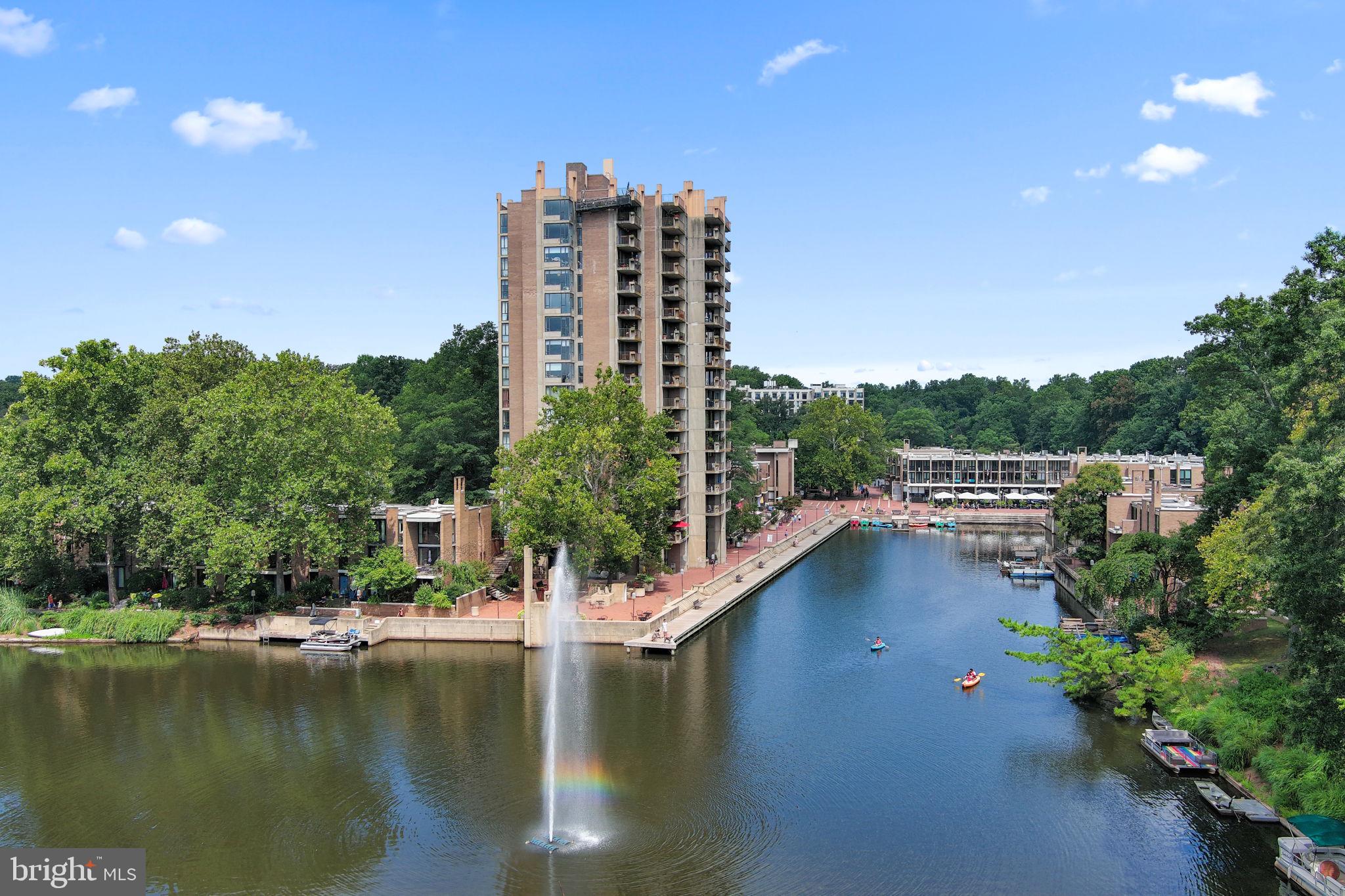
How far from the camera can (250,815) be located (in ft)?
108

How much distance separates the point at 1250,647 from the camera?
45469 mm

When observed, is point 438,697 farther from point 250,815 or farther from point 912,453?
point 912,453

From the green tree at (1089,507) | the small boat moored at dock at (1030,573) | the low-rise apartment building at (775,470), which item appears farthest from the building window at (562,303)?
the low-rise apartment building at (775,470)

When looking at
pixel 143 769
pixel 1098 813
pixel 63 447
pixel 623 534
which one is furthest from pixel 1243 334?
pixel 63 447

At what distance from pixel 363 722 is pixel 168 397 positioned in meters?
32.7

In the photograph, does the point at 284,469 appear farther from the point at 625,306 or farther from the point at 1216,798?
the point at 1216,798

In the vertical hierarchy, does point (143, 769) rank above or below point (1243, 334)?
below

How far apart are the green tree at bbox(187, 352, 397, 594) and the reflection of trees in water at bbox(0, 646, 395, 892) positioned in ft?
24.3

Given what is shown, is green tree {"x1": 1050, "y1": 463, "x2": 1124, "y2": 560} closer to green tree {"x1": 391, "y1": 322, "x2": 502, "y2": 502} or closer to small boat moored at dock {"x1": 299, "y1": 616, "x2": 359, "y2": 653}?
green tree {"x1": 391, "y1": 322, "x2": 502, "y2": 502}

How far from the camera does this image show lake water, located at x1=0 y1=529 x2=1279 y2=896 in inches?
1134

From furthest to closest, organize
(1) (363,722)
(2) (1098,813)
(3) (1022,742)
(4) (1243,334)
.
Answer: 1. (4) (1243,334)
2. (1) (363,722)
3. (3) (1022,742)
4. (2) (1098,813)

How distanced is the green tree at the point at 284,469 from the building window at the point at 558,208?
19.6 m

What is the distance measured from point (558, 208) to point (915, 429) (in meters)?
127

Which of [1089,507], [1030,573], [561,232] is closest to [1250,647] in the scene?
[1089,507]
